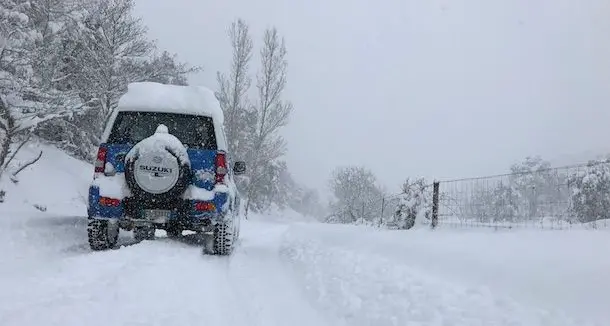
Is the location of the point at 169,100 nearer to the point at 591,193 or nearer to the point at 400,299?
the point at 400,299

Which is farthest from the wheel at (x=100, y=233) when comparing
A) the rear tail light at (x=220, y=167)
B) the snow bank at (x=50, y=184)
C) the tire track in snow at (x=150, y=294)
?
the snow bank at (x=50, y=184)

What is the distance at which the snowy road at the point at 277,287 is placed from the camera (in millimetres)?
2928

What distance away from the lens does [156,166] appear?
544 cm

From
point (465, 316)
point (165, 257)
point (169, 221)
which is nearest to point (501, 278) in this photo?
point (465, 316)

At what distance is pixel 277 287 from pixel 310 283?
17.4 inches

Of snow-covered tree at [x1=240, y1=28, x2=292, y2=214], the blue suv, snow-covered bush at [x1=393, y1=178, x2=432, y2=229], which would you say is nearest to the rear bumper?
the blue suv

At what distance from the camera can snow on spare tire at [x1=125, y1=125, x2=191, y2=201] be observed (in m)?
5.40

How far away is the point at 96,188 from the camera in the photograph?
5633 mm

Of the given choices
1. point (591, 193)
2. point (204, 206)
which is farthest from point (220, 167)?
point (591, 193)

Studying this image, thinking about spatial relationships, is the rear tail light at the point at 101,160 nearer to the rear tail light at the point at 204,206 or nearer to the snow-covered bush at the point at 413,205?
the rear tail light at the point at 204,206

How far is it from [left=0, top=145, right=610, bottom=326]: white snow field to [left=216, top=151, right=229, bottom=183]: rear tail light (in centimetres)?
100

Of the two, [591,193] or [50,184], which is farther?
[50,184]

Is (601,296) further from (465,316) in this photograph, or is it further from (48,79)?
(48,79)

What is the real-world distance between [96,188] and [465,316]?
14.8 feet
